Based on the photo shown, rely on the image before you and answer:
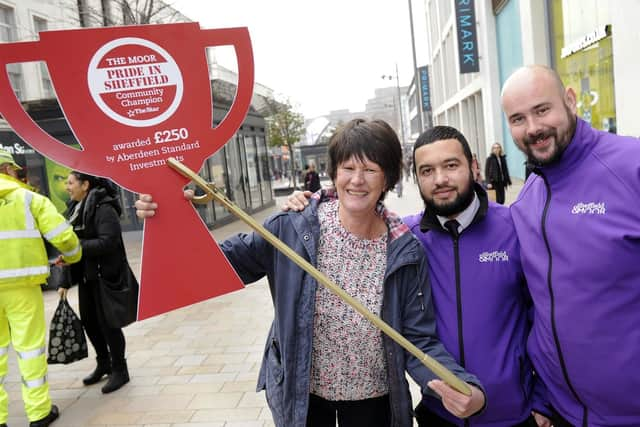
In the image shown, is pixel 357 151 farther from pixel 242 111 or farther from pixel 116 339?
pixel 116 339

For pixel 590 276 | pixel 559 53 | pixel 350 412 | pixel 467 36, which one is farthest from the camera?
pixel 467 36

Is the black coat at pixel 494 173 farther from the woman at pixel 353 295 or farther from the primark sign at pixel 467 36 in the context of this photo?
the primark sign at pixel 467 36

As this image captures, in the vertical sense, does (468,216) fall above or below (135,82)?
below

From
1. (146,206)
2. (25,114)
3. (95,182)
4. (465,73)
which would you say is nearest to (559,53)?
(465,73)

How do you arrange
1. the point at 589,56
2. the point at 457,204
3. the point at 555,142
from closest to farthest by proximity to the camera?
the point at 555,142 < the point at 457,204 < the point at 589,56

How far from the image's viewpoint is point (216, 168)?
49.9 ft

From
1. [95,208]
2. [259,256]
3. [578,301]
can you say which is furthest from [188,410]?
[578,301]

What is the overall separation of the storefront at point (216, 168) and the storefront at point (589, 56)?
6.63 metres

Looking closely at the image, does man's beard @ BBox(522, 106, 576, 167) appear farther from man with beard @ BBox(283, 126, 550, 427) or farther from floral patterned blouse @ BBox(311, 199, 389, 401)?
floral patterned blouse @ BBox(311, 199, 389, 401)

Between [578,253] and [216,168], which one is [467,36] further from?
[578,253]

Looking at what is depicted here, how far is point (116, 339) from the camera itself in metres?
4.59

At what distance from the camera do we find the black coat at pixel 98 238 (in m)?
4.26

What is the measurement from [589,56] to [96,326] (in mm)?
Answer: 9180

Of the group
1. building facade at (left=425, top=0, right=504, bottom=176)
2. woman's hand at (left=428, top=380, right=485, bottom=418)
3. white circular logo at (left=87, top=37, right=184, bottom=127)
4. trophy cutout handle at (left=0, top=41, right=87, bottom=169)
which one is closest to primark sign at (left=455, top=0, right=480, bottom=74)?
building facade at (left=425, top=0, right=504, bottom=176)
